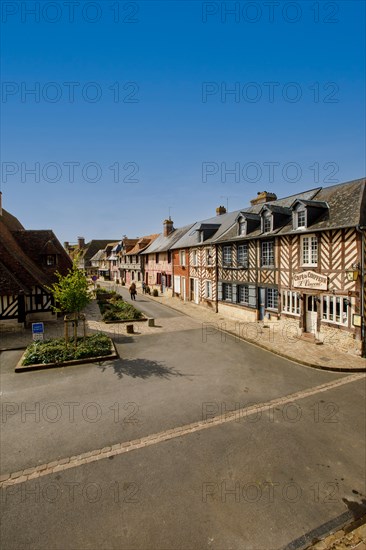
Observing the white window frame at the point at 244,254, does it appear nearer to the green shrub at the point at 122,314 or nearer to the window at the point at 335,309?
the window at the point at 335,309

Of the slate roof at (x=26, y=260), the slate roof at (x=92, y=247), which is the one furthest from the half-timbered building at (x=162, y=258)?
the slate roof at (x=92, y=247)

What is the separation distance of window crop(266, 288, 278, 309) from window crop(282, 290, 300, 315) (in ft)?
2.12

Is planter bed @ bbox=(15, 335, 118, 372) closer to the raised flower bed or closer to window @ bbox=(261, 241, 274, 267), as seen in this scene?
the raised flower bed

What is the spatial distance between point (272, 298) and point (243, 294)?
9.03 feet

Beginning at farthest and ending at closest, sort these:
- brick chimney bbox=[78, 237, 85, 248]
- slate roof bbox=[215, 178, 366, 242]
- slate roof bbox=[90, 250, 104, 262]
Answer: brick chimney bbox=[78, 237, 85, 248]
slate roof bbox=[90, 250, 104, 262]
slate roof bbox=[215, 178, 366, 242]

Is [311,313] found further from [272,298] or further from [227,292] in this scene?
[227,292]

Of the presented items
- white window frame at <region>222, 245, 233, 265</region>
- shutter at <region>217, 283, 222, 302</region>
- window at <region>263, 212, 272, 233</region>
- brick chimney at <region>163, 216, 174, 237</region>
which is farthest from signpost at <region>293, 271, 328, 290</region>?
brick chimney at <region>163, 216, 174, 237</region>

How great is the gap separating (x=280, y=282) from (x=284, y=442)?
9.99 metres

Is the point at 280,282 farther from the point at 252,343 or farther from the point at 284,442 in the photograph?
the point at 284,442

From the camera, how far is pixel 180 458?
559cm

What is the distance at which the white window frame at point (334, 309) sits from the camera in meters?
11.8

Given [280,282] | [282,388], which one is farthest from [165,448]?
[280,282]

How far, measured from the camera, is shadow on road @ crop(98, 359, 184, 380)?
31.6 feet

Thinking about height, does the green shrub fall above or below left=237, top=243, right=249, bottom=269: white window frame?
below
